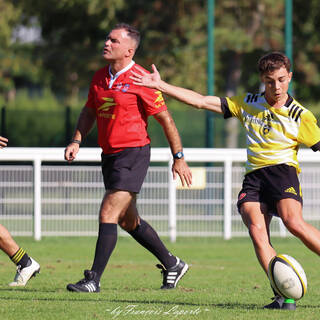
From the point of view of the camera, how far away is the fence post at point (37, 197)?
14.2 metres

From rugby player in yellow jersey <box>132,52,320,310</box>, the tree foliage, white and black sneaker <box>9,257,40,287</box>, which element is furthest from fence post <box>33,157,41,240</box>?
the tree foliage

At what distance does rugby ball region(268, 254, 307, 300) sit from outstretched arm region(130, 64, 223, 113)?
4.41 ft

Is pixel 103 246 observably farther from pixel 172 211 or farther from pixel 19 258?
pixel 172 211

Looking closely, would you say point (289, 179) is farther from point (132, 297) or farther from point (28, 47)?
point (28, 47)

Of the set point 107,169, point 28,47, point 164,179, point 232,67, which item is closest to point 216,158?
point 164,179

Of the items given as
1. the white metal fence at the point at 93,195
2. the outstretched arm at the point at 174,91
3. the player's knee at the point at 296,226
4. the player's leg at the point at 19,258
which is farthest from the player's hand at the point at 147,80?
the white metal fence at the point at 93,195

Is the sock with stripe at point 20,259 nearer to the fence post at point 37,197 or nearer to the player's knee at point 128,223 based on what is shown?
the player's knee at point 128,223

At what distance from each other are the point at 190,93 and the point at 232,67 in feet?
78.4

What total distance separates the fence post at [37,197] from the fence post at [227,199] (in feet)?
9.70

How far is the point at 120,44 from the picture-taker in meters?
8.40

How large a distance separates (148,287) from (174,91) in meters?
2.59

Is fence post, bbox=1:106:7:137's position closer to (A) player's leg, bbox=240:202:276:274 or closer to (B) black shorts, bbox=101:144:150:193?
(B) black shorts, bbox=101:144:150:193

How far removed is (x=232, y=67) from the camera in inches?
1217

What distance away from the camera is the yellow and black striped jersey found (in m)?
7.30
